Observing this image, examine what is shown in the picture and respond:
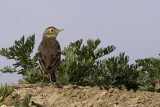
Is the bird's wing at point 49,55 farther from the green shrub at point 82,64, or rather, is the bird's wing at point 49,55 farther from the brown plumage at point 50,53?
the green shrub at point 82,64

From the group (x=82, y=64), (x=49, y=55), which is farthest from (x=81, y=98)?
(x=82, y=64)

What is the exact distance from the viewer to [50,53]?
797 cm

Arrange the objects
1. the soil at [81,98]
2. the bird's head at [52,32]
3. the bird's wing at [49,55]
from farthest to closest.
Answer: the bird's head at [52,32] → the bird's wing at [49,55] → the soil at [81,98]

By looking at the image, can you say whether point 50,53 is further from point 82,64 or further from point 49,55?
point 82,64

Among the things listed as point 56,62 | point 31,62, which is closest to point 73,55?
point 31,62

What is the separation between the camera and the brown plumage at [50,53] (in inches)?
301

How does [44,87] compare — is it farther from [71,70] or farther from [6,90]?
[71,70]

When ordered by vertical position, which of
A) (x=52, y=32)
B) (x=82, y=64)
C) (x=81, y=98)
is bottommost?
(x=81, y=98)

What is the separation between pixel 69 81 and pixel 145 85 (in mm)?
2459

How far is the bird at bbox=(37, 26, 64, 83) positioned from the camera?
766 centimetres

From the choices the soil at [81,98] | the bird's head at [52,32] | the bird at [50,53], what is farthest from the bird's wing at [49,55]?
the soil at [81,98]

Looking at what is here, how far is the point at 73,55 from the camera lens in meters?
9.89

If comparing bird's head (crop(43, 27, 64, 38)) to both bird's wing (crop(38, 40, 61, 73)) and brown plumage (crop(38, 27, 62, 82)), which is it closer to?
brown plumage (crop(38, 27, 62, 82))

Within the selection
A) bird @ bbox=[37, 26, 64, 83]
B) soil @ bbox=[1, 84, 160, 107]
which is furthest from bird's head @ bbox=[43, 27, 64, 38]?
soil @ bbox=[1, 84, 160, 107]
